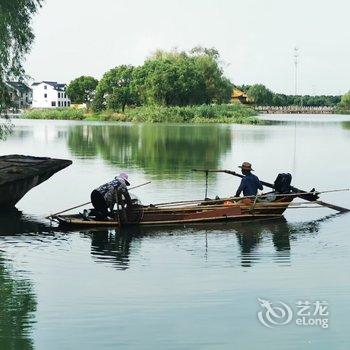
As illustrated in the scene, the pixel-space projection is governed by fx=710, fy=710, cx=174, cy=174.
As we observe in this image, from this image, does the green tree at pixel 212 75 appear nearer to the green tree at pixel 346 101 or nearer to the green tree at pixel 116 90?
the green tree at pixel 116 90

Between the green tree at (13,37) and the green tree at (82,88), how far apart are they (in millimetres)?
118464

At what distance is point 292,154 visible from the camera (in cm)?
4138

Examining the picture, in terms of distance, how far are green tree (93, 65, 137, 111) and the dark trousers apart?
88775mm

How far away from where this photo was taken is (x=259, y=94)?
178 m

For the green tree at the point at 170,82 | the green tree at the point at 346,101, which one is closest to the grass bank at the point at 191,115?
the green tree at the point at 170,82

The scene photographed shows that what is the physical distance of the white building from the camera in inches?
6545

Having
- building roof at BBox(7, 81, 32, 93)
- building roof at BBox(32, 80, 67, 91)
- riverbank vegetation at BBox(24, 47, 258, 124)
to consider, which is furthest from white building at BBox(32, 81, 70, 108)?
building roof at BBox(7, 81, 32, 93)

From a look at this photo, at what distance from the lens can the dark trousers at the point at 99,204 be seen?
16094mm

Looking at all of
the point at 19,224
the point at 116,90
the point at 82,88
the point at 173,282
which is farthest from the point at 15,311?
the point at 82,88

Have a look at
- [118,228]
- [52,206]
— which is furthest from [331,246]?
[52,206]

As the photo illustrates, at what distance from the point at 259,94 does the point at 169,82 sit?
8541 centimetres

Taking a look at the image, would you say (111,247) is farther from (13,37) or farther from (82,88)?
(82,88)

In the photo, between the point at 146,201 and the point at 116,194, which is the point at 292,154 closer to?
the point at 146,201

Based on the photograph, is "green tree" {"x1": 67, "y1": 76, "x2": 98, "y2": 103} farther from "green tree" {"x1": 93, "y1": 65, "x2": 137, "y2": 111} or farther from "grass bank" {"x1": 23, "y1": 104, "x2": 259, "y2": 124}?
"grass bank" {"x1": 23, "y1": 104, "x2": 259, "y2": 124}
